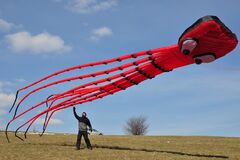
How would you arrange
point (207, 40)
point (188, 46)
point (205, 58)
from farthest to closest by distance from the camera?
point (205, 58) → point (188, 46) → point (207, 40)

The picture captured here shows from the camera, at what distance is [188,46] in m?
17.4

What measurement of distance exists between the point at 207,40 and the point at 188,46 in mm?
805

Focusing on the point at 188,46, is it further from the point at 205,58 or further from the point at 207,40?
the point at 205,58

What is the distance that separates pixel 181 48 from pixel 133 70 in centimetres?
339

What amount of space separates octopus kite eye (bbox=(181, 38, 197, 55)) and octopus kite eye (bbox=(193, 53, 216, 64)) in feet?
3.06

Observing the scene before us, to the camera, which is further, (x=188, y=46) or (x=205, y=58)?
(x=205, y=58)

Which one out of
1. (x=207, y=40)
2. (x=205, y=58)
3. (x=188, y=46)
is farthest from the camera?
(x=205, y=58)

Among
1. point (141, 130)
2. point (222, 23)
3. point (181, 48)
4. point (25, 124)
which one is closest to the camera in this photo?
point (222, 23)

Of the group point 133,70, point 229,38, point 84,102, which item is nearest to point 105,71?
point 133,70

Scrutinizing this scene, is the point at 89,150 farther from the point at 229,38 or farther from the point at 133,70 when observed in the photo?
the point at 229,38

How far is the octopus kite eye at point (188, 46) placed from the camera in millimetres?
17195

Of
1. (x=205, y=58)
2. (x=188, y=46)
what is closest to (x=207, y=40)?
(x=188, y=46)

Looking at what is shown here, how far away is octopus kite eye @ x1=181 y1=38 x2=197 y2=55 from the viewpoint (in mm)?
17195

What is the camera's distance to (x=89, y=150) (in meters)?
22.3
